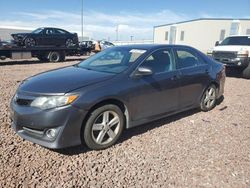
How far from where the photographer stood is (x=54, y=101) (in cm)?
324

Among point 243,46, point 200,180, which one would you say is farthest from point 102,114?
point 243,46

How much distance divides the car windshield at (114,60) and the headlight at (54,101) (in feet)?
3.26

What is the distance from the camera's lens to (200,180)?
305 centimetres

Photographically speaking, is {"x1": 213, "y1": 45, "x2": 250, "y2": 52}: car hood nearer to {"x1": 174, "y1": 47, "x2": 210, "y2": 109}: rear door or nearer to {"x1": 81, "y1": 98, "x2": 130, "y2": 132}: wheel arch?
{"x1": 174, "y1": 47, "x2": 210, "y2": 109}: rear door

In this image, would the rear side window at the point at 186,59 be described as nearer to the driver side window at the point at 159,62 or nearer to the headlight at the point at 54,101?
the driver side window at the point at 159,62

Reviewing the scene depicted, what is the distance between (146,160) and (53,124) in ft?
4.45

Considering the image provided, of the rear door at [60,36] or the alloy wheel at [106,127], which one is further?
the rear door at [60,36]

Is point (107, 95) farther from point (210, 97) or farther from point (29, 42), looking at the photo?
point (29, 42)

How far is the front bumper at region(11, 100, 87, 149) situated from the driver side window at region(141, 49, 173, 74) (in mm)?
1545

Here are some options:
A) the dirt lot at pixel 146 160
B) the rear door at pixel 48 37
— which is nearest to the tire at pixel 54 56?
the rear door at pixel 48 37

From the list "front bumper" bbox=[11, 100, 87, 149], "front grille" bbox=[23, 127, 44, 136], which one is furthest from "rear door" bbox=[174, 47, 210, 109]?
"front grille" bbox=[23, 127, 44, 136]

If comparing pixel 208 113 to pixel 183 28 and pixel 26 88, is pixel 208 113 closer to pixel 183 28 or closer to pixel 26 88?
pixel 26 88

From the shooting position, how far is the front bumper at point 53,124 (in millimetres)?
3207

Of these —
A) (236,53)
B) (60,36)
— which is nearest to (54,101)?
(236,53)
